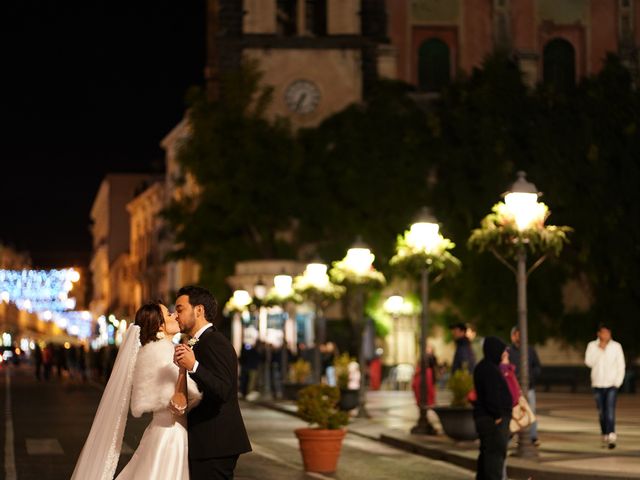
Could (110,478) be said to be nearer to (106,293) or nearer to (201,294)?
(201,294)

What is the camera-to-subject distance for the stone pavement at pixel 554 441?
19719 mm

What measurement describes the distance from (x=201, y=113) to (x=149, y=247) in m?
48.6

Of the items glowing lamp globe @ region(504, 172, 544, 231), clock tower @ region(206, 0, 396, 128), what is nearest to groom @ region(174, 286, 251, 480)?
glowing lamp globe @ region(504, 172, 544, 231)

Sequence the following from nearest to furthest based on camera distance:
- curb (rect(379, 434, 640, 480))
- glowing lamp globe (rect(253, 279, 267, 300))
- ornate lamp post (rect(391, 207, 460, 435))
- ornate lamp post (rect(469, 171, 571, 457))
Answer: curb (rect(379, 434, 640, 480))
ornate lamp post (rect(469, 171, 571, 457))
ornate lamp post (rect(391, 207, 460, 435))
glowing lamp globe (rect(253, 279, 267, 300))

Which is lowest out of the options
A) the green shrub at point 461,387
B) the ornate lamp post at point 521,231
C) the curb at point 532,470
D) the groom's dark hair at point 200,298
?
the curb at point 532,470

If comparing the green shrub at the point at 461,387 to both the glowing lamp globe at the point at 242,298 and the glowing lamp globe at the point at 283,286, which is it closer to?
the glowing lamp globe at the point at 283,286

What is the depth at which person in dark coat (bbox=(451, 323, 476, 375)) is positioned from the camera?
85.3 feet

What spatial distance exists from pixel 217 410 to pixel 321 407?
11.2 meters

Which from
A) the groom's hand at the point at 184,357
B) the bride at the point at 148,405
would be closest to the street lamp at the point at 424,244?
the bride at the point at 148,405

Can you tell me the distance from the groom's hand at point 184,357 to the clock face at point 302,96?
52.1 metres

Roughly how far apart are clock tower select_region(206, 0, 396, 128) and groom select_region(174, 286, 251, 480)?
5073 cm

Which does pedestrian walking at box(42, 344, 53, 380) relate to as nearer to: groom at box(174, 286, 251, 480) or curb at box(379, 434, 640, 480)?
curb at box(379, 434, 640, 480)

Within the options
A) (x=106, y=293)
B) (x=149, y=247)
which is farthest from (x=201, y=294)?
(x=106, y=293)

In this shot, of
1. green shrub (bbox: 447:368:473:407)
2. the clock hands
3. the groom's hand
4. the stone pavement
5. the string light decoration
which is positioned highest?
the clock hands
